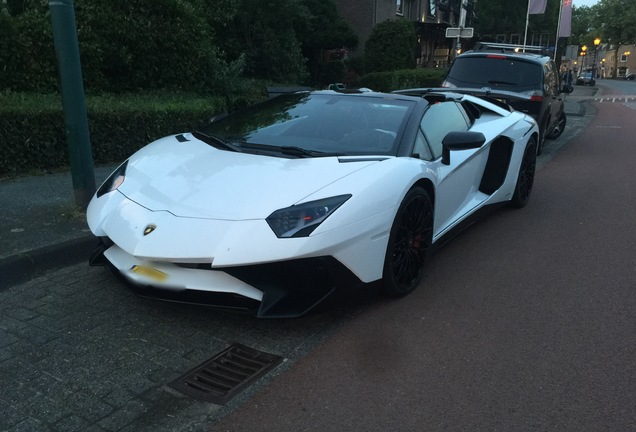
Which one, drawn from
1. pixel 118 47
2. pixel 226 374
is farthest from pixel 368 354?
pixel 118 47

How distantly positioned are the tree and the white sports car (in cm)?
1892

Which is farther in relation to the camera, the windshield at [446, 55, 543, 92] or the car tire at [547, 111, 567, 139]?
the car tire at [547, 111, 567, 139]

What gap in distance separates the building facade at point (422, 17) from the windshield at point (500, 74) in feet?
41.1

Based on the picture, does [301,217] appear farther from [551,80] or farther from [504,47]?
[504,47]

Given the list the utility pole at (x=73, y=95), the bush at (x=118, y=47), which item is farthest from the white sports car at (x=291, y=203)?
the bush at (x=118, y=47)

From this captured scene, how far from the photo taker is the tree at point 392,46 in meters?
22.8

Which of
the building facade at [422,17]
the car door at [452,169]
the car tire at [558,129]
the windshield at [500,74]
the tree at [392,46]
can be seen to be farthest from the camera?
the building facade at [422,17]

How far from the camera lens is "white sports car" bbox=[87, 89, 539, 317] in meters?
3.04

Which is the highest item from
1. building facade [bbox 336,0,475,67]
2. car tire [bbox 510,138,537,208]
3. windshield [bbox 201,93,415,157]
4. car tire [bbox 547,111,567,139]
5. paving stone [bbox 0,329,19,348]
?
building facade [bbox 336,0,475,67]

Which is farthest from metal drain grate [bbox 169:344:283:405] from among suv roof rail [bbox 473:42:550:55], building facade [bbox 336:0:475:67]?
building facade [bbox 336:0:475:67]

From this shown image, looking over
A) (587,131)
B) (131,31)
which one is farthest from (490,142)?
(587,131)

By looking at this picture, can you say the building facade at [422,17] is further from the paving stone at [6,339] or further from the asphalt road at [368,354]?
the paving stone at [6,339]

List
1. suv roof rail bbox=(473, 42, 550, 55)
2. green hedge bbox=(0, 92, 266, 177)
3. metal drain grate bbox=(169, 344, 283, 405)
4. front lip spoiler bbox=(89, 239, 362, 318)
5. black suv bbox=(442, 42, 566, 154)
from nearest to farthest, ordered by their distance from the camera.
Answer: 1. metal drain grate bbox=(169, 344, 283, 405)
2. front lip spoiler bbox=(89, 239, 362, 318)
3. green hedge bbox=(0, 92, 266, 177)
4. black suv bbox=(442, 42, 566, 154)
5. suv roof rail bbox=(473, 42, 550, 55)

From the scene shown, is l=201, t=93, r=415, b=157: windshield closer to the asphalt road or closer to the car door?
the car door
